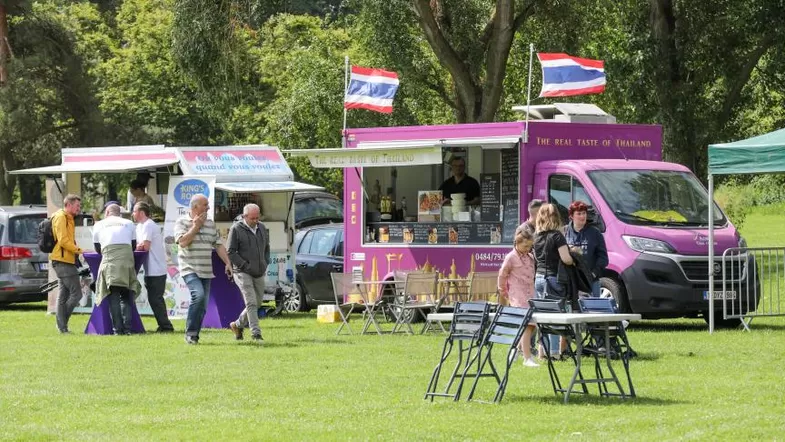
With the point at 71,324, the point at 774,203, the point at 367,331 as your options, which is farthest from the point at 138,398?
the point at 774,203

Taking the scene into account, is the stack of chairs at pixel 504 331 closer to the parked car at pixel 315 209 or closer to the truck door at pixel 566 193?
the truck door at pixel 566 193

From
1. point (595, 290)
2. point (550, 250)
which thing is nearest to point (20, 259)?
point (595, 290)

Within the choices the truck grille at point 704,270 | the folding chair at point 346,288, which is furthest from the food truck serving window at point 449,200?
the truck grille at point 704,270

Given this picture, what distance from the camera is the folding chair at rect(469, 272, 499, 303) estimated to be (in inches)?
700

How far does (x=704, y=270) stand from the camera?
1798 centimetres

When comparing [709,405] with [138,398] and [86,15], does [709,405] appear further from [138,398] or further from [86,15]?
[86,15]

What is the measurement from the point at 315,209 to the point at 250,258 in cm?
932

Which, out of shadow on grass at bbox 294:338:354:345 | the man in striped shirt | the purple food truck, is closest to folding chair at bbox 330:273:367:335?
shadow on grass at bbox 294:338:354:345

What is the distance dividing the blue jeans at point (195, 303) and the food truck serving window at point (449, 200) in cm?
356

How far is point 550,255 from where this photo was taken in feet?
45.7

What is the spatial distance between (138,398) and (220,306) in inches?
300

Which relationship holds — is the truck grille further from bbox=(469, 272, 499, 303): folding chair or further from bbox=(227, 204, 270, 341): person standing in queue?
bbox=(227, 204, 270, 341): person standing in queue

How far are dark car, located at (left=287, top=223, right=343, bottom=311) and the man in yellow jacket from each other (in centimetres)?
453

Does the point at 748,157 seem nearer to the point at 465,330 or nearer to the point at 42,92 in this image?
the point at 465,330
